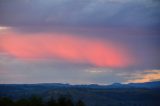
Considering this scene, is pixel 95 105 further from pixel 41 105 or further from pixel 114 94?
pixel 41 105

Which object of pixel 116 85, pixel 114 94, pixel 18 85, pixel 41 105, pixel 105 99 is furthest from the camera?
pixel 116 85

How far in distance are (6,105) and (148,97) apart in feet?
235

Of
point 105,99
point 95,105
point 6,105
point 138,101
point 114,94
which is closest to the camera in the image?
point 6,105

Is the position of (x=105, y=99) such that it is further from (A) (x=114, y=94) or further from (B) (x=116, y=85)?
(B) (x=116, y=85)

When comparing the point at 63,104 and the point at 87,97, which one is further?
the point at 87,97

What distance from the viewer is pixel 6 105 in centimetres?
Answer: 3481

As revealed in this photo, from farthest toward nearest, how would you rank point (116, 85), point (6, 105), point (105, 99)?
point (116, 85), point (105, 99), point (6, 105)

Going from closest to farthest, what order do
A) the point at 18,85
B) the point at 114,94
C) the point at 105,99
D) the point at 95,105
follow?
the point at 95,105
the point at 105,99
the point at 114,94
the point at 18,85

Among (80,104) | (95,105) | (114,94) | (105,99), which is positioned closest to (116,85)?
(114,94)

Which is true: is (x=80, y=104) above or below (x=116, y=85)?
below

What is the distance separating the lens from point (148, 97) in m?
102

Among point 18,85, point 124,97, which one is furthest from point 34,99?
point 18,85

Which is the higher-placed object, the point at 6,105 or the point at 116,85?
the point at 116,85

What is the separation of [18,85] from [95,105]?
40600 millimetres
